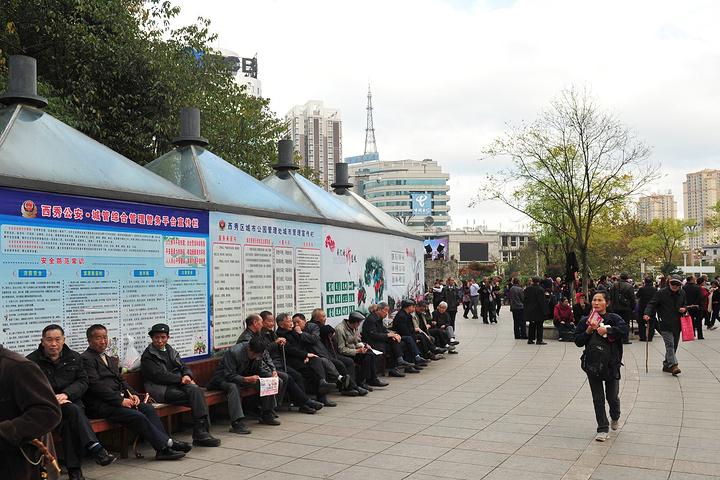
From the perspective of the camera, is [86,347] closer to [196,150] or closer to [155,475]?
[155,475]

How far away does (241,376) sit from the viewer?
7.88m

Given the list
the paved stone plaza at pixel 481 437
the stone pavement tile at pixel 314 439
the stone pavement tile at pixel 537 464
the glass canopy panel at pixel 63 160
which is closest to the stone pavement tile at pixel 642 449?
the paved stone plaza at pixel 481 437

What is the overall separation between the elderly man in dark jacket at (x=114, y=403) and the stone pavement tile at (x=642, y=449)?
443 cm

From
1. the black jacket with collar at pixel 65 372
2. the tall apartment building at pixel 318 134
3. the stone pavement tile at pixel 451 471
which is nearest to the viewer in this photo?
the stone pavement tile at pixel 451 471

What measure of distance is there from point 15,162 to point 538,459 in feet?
19.7

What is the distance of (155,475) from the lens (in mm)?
5852

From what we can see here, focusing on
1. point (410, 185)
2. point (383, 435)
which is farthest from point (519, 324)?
point (410, 185)

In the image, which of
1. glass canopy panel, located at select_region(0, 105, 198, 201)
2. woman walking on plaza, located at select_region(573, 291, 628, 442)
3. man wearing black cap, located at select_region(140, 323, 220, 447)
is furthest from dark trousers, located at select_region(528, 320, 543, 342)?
man wearing black cap, located at select_region(140, 323, 220, 447)

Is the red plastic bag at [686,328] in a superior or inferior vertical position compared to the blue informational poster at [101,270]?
inferior

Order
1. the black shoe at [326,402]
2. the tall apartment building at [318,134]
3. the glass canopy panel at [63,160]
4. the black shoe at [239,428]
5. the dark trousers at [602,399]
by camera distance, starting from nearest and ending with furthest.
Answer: the glass canopy panel at [63,160] < the dark trousers at [602,399] < the black shoe at [239,428] < the black shoe at [326,402] < the tall apartment building at [318,134]

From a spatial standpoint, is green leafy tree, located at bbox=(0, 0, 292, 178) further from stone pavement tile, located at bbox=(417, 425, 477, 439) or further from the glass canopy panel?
stone pavement tile, located at bbox=(417, 425, 477, 439)

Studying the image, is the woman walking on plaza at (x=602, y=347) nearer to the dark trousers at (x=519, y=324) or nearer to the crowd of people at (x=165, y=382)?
the crowd of people at (x=165, y=382)

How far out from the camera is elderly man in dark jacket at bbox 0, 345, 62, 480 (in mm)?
3076

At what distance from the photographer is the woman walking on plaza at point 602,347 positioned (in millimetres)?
6836
